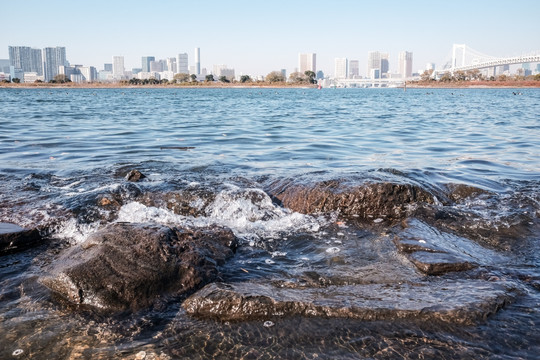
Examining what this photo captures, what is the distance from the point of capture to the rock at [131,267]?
380 centimetres

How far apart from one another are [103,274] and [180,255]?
0.73 meters

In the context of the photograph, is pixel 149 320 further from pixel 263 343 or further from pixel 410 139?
pixel 410 139

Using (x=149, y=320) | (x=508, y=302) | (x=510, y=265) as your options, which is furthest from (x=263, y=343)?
(x=510, y=265)

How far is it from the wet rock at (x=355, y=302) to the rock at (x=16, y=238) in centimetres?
260

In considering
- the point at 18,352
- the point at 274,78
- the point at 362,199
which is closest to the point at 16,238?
the point at 18,352

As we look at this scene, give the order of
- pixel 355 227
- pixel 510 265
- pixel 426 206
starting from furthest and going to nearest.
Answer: pixel 426 206 < pixel 355 227 < pixel 510 265

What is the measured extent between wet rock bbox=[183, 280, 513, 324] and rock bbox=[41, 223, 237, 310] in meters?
0.35

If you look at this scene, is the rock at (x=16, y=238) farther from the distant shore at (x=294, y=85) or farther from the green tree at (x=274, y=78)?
the green tree at (x=274, y=78)

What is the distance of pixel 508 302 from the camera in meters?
3.72

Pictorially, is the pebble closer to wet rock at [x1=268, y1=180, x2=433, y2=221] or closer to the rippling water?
the rippling water

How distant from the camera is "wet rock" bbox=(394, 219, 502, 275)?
14.6 feet

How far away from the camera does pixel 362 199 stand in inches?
262

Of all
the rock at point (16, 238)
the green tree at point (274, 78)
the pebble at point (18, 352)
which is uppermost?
the green tree at point (274, 78)

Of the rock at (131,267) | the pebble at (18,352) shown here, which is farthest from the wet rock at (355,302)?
the pebble at (18,352)
